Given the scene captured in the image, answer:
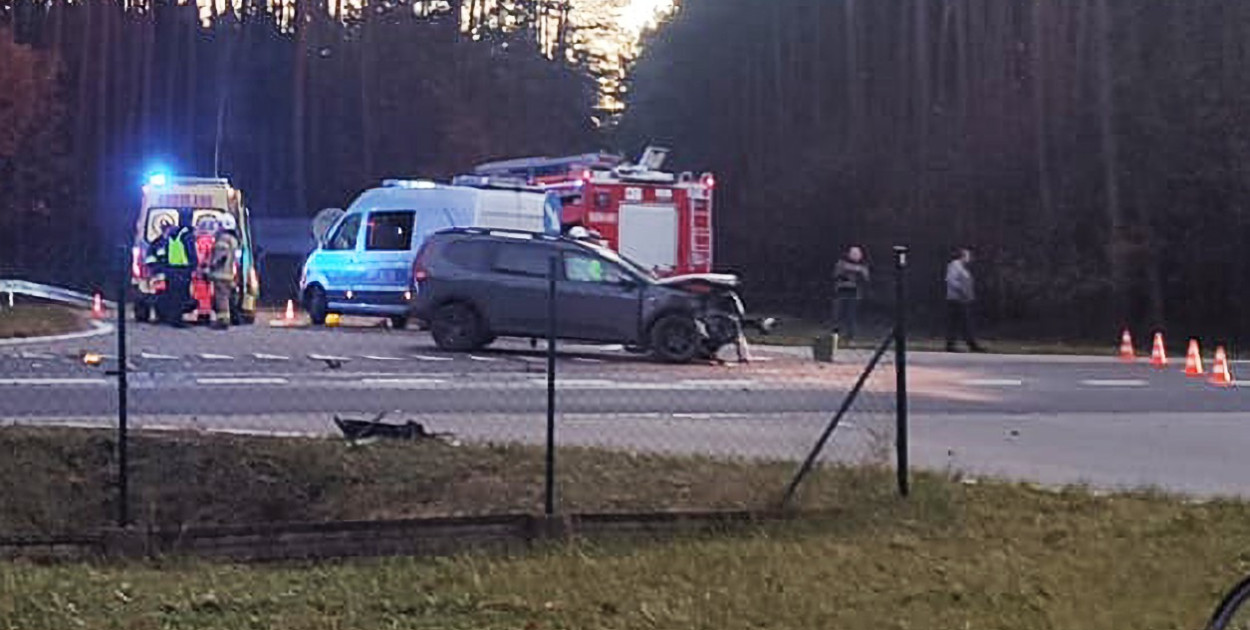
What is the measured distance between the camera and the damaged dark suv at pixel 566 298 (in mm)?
21844

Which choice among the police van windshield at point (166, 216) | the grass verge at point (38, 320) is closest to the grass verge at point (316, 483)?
the grass verge at point (38, 320)

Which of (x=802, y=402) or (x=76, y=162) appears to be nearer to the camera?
(x=802, y=402)

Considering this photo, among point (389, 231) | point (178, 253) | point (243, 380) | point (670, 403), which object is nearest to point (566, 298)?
point (243, 380)

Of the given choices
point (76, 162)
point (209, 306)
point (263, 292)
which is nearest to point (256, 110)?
point (76, 162)

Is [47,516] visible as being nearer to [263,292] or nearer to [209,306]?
[209,306]

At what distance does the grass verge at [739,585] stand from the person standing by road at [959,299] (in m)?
18.2

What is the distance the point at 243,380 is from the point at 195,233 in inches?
378

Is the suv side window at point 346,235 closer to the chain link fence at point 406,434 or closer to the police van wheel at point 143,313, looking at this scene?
the police van wheel at point 143,313

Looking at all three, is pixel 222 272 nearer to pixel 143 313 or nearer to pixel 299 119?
pixel 143 313

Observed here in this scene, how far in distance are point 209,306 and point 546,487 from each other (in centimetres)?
1674

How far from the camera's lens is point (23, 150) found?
5000 centimetres

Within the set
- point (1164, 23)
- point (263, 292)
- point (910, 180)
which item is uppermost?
point (1164, 23)

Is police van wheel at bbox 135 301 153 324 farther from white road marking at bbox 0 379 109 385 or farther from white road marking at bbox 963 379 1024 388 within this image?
white road marking at bbox 963 379 1024 388

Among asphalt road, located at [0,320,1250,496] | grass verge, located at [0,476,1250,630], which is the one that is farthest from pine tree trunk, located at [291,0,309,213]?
grass verge, located at [0,476,1250,630]
